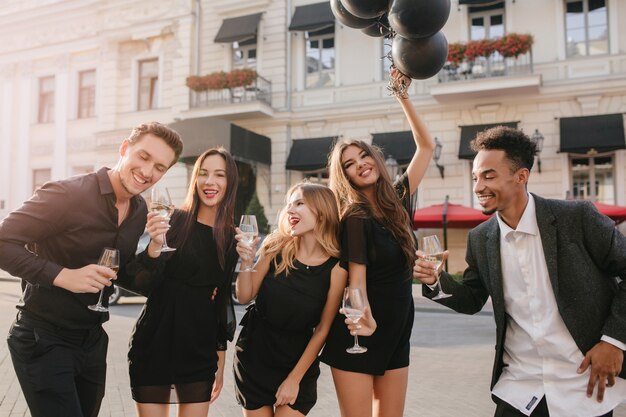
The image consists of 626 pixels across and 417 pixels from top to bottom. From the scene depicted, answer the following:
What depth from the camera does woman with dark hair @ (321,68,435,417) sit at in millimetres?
2721

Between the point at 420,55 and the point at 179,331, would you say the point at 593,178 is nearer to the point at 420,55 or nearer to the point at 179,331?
the point at 420,55

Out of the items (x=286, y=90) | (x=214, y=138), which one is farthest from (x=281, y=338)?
(x=286, y=90)

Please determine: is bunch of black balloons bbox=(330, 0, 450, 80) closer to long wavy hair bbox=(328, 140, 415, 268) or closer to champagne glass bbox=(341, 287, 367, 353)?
long wavy hair bbox=(328, 140, 415, 268)

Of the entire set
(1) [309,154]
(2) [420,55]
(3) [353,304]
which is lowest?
(3) [353,304]

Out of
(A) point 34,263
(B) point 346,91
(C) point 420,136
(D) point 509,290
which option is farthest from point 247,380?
(B) point 346,91

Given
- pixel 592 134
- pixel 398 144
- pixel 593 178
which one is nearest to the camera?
pixel 592 134

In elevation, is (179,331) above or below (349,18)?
below

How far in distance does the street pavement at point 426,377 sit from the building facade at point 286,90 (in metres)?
7.33

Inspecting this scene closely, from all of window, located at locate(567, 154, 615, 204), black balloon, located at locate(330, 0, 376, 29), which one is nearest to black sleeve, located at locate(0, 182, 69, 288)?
black balloon, located at locate(330, 0, 376, 29)

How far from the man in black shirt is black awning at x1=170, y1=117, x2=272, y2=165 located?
1224 centimetres

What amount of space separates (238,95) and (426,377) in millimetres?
13674

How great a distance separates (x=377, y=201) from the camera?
3.06 metres

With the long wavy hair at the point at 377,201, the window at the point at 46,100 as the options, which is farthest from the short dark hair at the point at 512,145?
the window at the point at 46,100

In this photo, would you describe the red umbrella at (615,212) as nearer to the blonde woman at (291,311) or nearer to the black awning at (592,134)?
the black awning at (592,134)
